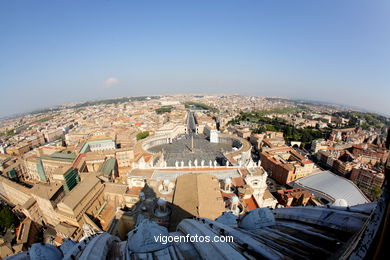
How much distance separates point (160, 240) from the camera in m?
3.01

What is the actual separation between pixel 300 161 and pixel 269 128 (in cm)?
3193

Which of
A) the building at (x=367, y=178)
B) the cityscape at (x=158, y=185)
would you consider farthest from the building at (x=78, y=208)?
the building at (x=367, y=178)

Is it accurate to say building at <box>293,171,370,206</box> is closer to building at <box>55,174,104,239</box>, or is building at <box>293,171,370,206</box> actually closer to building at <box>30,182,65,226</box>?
building at <box>55,174,104,239</box>

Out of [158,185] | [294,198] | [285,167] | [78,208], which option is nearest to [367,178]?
[285,167]

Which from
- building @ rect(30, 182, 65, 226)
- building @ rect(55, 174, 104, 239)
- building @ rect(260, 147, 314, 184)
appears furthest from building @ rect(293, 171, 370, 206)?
building @ rect(30, 182, 65, 226)

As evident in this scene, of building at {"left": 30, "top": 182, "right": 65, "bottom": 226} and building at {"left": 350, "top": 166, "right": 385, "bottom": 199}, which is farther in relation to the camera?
building at {"left": 350, "top": 166, "right": 385, "bottom": 199}

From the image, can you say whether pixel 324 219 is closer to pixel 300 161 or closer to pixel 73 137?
pixel 300 161

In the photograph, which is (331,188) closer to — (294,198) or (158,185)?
(294,198)

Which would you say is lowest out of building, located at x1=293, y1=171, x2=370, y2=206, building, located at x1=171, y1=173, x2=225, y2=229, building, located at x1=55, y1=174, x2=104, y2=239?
building, located at x1=293, y1=171, x2=370, y2=206

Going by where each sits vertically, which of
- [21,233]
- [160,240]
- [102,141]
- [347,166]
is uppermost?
[160,240]

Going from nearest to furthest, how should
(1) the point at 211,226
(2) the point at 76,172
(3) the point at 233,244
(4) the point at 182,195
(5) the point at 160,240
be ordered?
(3) the point at 233,244
(5) the point at 160,240
(1) the point at 211,226
(4) the point at 182,195
(2) the point at 76,172

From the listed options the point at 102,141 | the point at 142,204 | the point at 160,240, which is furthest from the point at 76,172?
the point at 160,240

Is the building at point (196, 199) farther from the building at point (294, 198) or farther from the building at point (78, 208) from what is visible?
the building at point (294, 198)

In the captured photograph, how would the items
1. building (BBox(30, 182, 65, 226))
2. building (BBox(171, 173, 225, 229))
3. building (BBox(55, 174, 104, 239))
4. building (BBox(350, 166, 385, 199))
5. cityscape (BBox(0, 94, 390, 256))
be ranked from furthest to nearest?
building (BBox(350, 166, 385, 199))
building (BBox(30, 182, 65, 226))
building (BBox(55, 174, 104, 239))
cityscape (BBox(0, 94, 390, 256))
building (BBox(171, 173, 225, 229))
